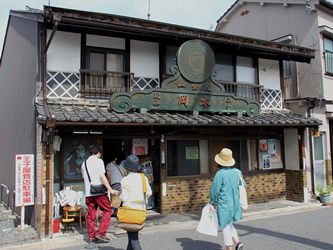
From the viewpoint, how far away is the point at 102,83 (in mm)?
9180

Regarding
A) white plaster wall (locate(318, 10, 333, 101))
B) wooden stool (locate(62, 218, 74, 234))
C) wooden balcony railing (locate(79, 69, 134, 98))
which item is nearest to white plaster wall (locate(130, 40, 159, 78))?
wooden balcony railing (locate(79, 69, 134, 98))

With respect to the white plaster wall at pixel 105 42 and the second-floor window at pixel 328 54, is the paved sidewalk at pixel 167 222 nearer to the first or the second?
the white plaster wall at pixel 105 42

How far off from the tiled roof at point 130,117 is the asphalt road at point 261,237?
290 centimetres

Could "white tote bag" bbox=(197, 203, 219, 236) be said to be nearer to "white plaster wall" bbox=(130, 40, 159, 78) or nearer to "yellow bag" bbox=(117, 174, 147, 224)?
"yellow bag" bbox=(117, 174, 147, 224)

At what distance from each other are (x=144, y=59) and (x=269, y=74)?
5652mm

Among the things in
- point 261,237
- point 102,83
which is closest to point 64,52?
point 102,83

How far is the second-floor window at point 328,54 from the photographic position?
13.3 m

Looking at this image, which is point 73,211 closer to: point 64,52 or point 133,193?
point 133,193

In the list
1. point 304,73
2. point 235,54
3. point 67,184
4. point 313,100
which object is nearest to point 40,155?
point 67,184

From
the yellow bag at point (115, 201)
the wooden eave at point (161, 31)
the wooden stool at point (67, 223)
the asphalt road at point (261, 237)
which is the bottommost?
the asphalt road at point (261, 237)

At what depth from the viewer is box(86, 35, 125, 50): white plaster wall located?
364 inches

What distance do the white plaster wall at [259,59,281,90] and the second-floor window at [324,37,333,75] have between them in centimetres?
256

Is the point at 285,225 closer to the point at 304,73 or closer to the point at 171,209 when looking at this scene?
the point at 171,209

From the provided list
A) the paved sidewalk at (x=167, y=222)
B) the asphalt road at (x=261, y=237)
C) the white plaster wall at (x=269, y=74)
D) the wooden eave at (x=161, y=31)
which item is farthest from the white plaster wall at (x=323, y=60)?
the asphalt road at (x=261, y=237)
